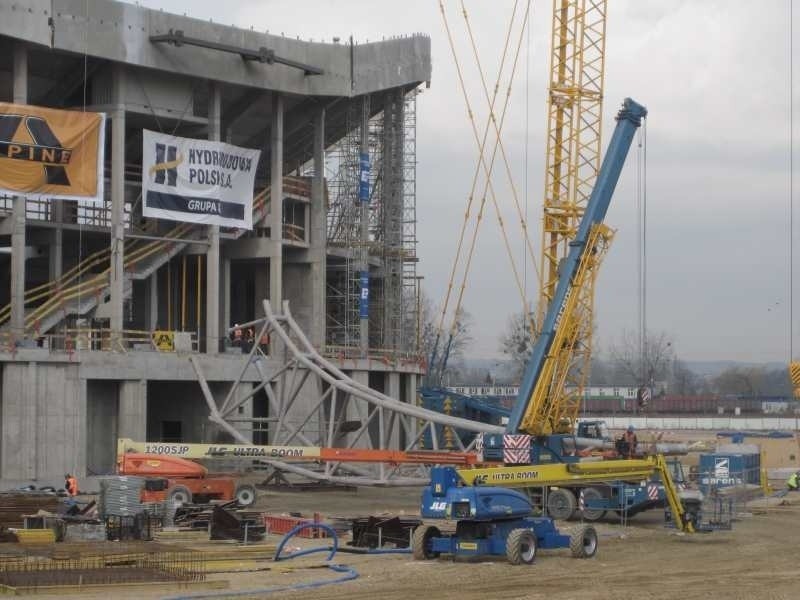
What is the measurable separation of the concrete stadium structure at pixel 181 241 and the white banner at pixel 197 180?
1125mm

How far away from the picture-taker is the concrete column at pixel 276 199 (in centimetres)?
6812

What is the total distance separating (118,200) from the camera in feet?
199

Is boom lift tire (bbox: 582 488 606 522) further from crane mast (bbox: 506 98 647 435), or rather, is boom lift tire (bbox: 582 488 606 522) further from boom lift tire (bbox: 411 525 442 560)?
boom lift tire (bbox: 411 525 442 560)

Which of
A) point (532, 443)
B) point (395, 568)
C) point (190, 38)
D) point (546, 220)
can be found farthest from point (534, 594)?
point (190, 38)

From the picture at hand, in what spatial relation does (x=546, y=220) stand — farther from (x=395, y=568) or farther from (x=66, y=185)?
(x=395, y=568)

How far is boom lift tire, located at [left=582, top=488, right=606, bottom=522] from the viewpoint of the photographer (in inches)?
1626

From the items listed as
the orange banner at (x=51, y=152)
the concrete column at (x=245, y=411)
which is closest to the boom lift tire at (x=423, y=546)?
the concrete column at (x=245, y=411)

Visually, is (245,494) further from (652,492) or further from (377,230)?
(377,230)

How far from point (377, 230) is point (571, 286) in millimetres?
33697

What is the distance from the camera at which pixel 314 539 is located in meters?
35.0

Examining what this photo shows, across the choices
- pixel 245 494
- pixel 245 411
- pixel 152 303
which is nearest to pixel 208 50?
pixel 152 303

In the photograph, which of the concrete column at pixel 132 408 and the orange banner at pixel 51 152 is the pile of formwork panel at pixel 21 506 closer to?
the concrete column at pixel 132 408

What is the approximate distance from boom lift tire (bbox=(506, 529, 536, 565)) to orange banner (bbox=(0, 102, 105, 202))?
33.7m

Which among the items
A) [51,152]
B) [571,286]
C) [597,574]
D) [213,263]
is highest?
[51,152]
